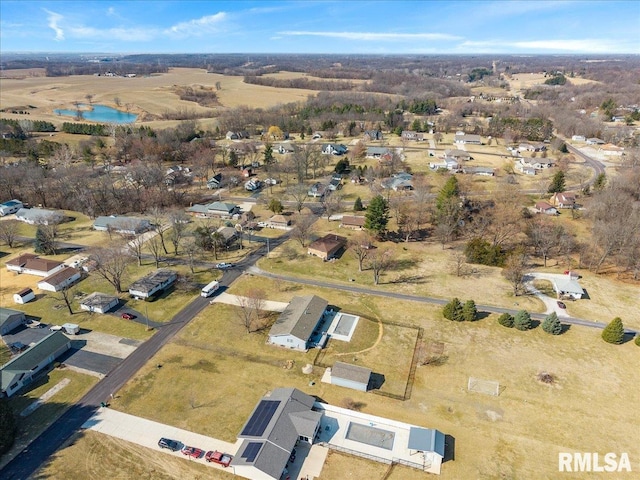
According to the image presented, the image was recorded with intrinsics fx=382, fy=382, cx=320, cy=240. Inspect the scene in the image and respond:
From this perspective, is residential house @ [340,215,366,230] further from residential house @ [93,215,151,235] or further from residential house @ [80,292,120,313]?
residential house @ [80,292,120,313]

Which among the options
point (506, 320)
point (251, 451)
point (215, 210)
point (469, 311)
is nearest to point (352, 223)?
point (215, 210)

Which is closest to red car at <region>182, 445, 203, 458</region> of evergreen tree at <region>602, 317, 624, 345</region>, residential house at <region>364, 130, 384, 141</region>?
evergreen tree at <region>602, 317, 624, 345</region>

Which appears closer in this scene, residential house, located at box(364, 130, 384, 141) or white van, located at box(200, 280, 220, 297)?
white van, located at box(200, 280, 220, 297)

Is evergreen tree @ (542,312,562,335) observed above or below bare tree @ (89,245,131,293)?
A: below

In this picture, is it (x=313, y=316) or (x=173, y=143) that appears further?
(x=173, y=143)

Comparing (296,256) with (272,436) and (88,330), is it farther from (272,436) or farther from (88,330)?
(272,436)

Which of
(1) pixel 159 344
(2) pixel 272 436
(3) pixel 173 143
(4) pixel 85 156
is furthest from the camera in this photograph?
(3) pixel 173 143

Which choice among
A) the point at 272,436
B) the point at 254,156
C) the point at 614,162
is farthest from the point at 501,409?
the point at 614,162
